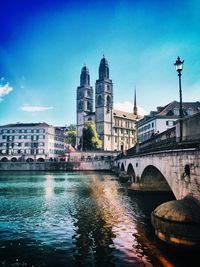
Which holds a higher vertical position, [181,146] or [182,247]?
[181,146]

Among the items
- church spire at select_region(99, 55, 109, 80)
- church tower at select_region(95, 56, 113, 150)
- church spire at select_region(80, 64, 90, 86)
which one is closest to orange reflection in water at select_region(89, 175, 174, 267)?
church tower at select_region(95, 56, 113, 150)

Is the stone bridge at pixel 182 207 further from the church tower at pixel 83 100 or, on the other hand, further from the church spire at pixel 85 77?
the church spire at pixel 85 77

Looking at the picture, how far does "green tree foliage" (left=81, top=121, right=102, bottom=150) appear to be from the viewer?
138 m

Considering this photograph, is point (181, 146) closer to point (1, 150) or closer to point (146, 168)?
point (146, 168)

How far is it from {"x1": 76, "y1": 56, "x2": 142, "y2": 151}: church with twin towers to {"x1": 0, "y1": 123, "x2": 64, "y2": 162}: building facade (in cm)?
2024

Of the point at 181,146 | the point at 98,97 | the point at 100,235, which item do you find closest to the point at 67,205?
the point at 100,235

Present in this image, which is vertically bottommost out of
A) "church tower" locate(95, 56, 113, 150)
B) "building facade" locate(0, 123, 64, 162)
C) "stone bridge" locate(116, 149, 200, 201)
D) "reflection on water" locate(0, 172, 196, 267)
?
"reflection on water" locate(0, 172, 196, 267)

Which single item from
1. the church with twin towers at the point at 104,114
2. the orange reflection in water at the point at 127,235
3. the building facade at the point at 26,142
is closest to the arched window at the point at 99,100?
the church with twin towers at the point at 104,114

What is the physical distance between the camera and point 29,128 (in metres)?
143

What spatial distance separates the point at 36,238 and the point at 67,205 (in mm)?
13030

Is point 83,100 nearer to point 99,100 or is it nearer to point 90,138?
point 99,100

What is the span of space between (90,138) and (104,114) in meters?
18.9

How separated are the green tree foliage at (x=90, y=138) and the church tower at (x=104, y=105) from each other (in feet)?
29.2

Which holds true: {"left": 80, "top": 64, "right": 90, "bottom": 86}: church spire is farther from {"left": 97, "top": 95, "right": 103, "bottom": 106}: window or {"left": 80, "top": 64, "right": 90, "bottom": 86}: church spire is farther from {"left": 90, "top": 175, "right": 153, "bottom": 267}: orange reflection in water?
{"left": 90, "top": 175, "right": 153, "bottom": 267}: orange reflection in water
